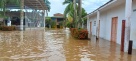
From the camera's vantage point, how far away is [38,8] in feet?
143

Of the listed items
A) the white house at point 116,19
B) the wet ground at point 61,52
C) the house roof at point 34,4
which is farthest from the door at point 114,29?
the house roof at point 34,4

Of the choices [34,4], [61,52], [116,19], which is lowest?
[61,52]

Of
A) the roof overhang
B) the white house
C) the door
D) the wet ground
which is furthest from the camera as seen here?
the roof overhang

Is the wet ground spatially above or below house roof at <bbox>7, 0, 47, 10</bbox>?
below

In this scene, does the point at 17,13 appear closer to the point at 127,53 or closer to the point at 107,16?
the point at 107,16

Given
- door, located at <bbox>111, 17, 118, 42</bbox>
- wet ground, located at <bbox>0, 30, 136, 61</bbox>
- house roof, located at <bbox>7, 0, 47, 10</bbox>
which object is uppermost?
house roof, located at <bbox>7, 0, 47, 10</bbox>

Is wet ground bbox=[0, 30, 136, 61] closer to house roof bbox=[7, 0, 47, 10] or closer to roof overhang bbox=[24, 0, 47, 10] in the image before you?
roof overhang bbox=[24, 0, 47, 10]

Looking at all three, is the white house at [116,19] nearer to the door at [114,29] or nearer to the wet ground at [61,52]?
the door at [114,29]

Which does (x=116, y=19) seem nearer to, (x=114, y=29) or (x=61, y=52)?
(x=114, y=29)

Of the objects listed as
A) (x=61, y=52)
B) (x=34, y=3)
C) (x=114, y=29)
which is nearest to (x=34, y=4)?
(x=34, y=3)

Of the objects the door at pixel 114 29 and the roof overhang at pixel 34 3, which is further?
the roof overhang at pixel 34 3

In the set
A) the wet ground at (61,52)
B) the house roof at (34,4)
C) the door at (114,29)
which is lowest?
the wet ground at (61,52)

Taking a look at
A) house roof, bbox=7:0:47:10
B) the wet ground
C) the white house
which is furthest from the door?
house roof, bbox=7:0:47:10

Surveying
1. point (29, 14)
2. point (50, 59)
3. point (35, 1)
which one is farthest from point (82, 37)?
point (29, 14)
